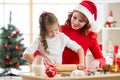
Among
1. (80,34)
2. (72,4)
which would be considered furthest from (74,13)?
(72,4)

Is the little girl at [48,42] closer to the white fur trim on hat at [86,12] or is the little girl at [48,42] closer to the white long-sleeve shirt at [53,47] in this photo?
the white long-sleeve shirt at [53,47]

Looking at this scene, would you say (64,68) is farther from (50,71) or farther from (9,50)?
(9,50)

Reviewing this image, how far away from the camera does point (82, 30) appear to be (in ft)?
8.80

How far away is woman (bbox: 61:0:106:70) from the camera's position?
2.56 meters

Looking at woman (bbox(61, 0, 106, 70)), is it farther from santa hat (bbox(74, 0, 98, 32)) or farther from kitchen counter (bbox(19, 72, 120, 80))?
kitchen counter (bbox(19, 72, 120, 80))

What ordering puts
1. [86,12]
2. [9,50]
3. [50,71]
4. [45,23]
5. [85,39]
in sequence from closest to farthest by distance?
[50,71] < [45,23] < [86,12] < [85,39] < [9,50]

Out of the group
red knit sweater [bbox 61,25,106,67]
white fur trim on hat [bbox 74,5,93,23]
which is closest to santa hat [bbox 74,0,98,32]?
white fur trim on hat [bbox 74,5,93,23]

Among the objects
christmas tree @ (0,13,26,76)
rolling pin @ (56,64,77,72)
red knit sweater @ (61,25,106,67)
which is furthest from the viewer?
christmas tree @ (0,13,26,76)

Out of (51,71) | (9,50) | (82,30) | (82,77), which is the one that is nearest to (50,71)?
(51,71)

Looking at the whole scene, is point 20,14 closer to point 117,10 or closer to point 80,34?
point 117,10

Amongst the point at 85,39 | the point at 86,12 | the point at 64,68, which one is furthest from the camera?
the point at 85,39

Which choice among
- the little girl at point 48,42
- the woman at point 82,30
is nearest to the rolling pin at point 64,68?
the little girl at point 48,42

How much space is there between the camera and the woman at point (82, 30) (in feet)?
8.41

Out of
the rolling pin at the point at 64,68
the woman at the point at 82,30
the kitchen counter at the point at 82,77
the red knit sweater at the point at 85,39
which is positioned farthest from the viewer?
the red knit sweater at the point at 85,39
